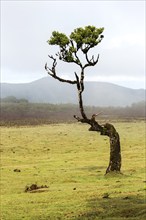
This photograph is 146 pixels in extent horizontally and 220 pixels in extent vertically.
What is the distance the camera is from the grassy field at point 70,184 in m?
19.6

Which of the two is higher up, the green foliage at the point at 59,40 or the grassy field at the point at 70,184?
the green foliage at the point at 59,40

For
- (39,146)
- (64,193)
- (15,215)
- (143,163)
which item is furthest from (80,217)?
(39,146)

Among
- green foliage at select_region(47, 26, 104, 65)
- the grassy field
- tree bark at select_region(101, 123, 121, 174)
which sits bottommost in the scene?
the grassy field

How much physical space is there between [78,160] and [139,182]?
48.5 feet

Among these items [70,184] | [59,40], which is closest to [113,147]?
[70,184]

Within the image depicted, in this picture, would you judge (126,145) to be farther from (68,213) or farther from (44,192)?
(68,213)

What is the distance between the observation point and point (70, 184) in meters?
28.3

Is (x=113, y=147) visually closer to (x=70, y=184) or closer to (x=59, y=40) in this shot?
(x=70, y=184)

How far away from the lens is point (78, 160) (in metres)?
41.8

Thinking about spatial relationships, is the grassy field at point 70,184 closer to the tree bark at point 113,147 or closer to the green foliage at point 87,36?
the tree bark at point 113,147

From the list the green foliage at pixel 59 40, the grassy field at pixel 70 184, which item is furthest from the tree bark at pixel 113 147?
the green foliage at pixel 59 40

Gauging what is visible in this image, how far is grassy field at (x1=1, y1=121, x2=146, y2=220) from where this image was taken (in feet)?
64.3

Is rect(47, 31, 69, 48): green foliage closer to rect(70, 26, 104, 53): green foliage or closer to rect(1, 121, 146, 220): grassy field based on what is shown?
rect(70, 26, 104, 53): green foliage

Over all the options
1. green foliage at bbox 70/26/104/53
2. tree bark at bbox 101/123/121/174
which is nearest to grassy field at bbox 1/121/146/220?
tree bark at bbox 101/123/121/174
